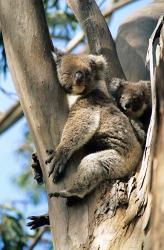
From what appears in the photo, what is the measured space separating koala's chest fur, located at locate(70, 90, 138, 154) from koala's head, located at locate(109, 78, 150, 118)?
0.37 m

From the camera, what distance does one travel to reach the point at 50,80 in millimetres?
3730

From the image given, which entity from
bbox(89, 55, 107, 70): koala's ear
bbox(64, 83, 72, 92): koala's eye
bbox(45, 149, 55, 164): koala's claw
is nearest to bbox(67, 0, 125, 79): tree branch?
bbox(89, 55, 107, 70): koala's ear

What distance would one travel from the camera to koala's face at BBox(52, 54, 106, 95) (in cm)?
441

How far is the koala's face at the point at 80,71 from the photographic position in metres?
4.41

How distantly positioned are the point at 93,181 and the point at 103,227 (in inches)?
16.4

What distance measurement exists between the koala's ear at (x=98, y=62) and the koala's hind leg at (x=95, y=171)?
104 centimetres

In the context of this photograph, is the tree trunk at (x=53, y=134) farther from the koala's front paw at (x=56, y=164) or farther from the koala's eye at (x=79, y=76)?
the koala's eye at (x=79, y=76)

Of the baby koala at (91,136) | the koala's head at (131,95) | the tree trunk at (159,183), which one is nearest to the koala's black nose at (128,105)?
the koala's head at (131,95)

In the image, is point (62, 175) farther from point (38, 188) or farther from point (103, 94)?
point (38, 188)

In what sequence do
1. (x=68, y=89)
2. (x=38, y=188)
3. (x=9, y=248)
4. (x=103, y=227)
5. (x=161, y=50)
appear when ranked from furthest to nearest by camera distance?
(x=38, y=188) < (x=9, y=248) < (x=68, y=89) < (x=103, y=227) < (x=161, y=50)

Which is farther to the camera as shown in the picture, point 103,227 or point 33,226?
point 33,226

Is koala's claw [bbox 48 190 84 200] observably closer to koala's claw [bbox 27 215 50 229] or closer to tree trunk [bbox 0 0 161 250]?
tree trunk [bbox 0 0 161 250]

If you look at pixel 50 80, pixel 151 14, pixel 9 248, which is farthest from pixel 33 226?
pixel 9 248

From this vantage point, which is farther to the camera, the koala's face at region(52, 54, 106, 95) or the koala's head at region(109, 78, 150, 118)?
the koala's head at region(109, 78, 150, 118)
